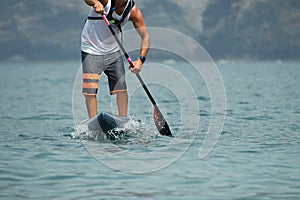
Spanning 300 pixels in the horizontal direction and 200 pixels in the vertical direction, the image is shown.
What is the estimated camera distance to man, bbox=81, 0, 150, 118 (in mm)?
13578

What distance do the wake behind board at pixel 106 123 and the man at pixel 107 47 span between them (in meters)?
0.43

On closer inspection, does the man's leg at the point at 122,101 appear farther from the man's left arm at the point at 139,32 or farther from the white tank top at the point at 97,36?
the white tank top at the point at 97,36

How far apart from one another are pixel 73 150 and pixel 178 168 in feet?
7.98

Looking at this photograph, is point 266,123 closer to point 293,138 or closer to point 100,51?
point 293,138

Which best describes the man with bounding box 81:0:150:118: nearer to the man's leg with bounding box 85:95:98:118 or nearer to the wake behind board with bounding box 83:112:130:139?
the man's leg with bounding box 85:95:98:118

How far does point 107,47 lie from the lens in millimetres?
13938

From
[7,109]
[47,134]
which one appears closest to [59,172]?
[47,134]

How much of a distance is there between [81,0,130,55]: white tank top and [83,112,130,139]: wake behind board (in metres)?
1.33

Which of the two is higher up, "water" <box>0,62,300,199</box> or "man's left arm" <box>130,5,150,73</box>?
"man's left arm" <box>130,5,150,73</box>

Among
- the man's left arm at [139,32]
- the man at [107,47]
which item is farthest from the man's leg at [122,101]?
the man's left arm at [139,32]

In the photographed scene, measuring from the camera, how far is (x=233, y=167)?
11211mm

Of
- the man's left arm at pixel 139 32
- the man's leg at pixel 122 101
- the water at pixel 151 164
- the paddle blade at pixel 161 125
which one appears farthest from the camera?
the paddle blade at pixel 161 125

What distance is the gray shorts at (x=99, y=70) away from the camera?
13.8 metres

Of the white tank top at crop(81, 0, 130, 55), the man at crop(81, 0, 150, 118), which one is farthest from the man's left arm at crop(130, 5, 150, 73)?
the white tank top at crop(81, 0, 130, 55)
